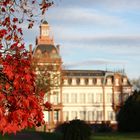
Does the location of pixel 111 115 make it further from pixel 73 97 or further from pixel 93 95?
pixel 73 97

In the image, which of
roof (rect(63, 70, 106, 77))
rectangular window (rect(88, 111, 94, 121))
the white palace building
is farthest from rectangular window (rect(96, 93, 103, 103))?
roof (rect(63, 70, 106, 77))

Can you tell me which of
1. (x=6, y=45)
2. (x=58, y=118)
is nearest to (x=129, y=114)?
(x=58, y=118)

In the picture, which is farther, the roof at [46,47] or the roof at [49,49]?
the roof at [46,47]

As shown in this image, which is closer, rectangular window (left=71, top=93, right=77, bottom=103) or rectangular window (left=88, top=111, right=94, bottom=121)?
rectangular window (left=88, top=111, right=94, bottom=121)

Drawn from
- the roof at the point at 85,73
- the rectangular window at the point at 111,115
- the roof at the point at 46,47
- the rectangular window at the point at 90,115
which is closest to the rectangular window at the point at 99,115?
the rectangular window at the point at 90,115

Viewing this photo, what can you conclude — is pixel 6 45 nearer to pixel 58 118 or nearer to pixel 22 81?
pixel 22 81

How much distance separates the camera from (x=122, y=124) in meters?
48.6

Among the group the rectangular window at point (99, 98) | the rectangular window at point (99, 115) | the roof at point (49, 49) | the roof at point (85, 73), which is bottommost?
the rectangular window at point (99, 115)

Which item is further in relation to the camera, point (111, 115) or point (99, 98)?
Result: point (99, 98)

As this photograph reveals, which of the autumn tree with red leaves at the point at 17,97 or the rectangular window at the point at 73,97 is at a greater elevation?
the rectangular window at the point at 73,97

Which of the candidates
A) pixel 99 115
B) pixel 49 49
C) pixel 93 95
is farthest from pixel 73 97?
pixel 49 49

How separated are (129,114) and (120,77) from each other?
36500 millimetres

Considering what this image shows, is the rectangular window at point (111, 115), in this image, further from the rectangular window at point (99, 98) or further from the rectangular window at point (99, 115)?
the rectangular window at point (99, 98)

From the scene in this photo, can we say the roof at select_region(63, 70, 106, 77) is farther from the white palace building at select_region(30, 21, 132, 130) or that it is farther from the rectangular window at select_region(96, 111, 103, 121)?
the rectangular window at select_region(96, 111, 103, 121)
